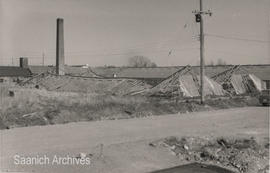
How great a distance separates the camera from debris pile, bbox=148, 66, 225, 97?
36156mm

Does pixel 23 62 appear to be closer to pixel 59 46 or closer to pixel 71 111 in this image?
pixel 59 46

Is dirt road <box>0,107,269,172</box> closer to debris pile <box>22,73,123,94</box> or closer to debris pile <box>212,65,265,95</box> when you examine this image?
debris pile <box>22,73,123,94</box>

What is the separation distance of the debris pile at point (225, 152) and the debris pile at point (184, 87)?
22021 millimetres

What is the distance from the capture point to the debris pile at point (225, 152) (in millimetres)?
11234

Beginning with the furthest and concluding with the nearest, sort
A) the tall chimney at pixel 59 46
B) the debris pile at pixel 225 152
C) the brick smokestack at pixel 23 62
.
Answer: the brick smokestack at pixel 23 62
the tall chimney at pixel 59 46
the debris pile at pixel 225 152

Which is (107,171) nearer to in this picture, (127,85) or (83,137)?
(83,137)

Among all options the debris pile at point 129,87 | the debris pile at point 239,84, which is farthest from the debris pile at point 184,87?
the debris pile at point 239,84

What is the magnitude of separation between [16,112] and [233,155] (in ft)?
34.9

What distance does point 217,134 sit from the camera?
581 inches

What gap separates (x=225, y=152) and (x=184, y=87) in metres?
25.0

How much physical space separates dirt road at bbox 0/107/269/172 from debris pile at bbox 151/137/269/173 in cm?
66

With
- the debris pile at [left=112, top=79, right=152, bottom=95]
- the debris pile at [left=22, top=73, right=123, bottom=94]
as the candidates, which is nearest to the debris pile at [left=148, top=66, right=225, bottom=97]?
the debris pile at [left=112, top=79, right=152, bottom=95]

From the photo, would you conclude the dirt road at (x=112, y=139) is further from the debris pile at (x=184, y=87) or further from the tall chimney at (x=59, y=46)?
the tall chimney at (x=59, y=46)

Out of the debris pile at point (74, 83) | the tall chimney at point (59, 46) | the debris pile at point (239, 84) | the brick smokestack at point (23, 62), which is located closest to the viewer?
the debris pile at point (74, 83)
